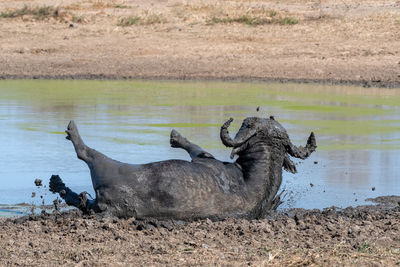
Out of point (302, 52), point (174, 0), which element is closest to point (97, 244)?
point (302, 52)

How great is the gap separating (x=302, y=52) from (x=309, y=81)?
2.28 m

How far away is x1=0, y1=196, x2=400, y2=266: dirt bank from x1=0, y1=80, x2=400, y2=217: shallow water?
3.88 ft

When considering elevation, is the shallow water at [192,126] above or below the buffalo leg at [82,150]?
below

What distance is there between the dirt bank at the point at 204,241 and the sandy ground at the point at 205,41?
12.9 m

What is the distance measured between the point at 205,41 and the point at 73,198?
16.2 meters

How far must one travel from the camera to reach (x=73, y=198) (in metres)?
7.10

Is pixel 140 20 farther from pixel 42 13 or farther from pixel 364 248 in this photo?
pixel 364 248

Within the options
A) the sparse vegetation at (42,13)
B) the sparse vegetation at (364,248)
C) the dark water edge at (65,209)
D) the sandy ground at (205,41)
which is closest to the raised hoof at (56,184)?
the dark water edge at (65,209)

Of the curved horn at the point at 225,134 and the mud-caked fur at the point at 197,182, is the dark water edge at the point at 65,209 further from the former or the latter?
the curved horn at the point at 225,134

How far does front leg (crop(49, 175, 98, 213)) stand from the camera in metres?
6.88

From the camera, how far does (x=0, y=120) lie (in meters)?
13.0

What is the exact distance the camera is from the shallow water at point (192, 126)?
8.83 metres

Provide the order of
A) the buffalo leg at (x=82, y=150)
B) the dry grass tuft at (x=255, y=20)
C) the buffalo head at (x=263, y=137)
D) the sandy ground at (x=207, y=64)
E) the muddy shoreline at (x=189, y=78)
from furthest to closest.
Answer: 1. the dry grass tuft at (x=255, y=20)
2. the muddy shoreline at (x=189, y=78)
3. the buffalo head at (x=263, y=137)
4. the buffalo leg at (x=82, y=150)
5. the sandy ground at (x=207, y=64)

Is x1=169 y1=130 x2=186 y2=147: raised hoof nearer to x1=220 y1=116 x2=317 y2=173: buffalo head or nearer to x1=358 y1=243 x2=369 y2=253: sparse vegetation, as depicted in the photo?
x1=220 y1=116 x2=317 y2=173: buffalo head
